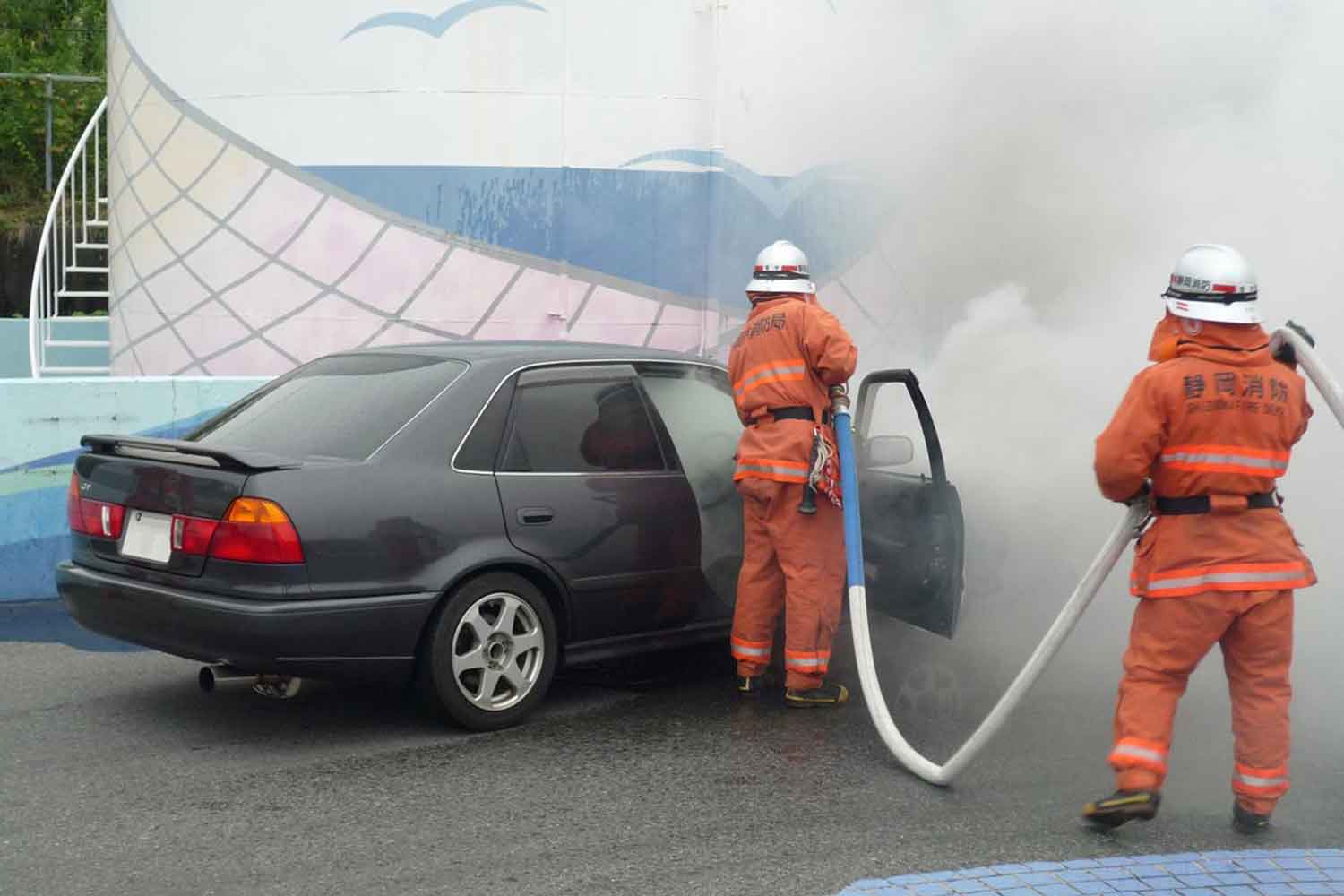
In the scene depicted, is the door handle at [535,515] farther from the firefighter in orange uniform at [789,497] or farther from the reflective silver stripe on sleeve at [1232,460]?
the reflective silver stripe on sleeve at [1232,460]

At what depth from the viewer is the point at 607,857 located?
4258mm

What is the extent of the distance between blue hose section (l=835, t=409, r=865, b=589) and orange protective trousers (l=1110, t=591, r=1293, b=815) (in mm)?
1276

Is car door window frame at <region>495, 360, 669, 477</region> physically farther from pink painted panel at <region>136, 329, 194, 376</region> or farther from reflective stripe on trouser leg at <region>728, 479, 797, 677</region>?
pink painted panel at <region>136, 329, 194, 376</region>

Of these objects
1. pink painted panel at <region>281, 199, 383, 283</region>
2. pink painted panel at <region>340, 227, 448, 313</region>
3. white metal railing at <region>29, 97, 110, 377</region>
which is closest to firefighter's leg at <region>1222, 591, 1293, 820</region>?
pink painted panel at <region>340, 227, 448, 313</region>

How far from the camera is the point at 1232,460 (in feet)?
14.9

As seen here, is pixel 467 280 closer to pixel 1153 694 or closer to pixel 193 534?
pixel 193 534

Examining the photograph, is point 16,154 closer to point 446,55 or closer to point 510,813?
point 446,55

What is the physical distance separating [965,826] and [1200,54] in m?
5.18

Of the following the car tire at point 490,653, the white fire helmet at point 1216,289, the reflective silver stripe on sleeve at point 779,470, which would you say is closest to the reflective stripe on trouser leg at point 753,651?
the reflective silver stripe on sleeve at point 779,470

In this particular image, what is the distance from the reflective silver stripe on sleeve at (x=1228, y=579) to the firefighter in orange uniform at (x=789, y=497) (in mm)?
1628

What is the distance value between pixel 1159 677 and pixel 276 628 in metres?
2.74

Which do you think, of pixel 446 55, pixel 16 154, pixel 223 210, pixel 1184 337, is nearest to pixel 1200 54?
pixel 1184 337

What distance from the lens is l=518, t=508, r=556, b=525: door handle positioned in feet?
18.4

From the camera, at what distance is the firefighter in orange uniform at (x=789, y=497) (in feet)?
19.5
